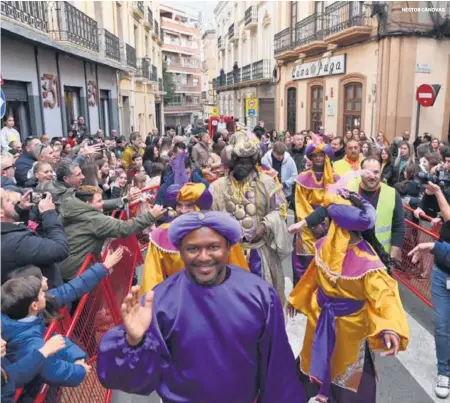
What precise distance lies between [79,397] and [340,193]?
90.4 inches

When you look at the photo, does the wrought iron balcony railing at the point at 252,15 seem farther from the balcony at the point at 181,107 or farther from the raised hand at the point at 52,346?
the raised hand at the point at 52,346

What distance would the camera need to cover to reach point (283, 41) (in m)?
22.8

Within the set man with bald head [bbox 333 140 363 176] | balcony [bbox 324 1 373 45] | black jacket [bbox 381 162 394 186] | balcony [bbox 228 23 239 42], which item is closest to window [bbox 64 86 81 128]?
balcony [bbox 324 1 373 45]

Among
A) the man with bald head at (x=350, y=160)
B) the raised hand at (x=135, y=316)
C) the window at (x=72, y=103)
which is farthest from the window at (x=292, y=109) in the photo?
the raised hand at (x=135, y=316)

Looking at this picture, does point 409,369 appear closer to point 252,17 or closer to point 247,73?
point 252,17

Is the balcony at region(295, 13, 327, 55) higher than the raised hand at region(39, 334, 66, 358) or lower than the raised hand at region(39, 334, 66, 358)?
higher

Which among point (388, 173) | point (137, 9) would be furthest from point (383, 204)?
point (137, 9)

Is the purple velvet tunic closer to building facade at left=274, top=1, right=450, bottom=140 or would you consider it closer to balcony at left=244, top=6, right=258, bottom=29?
building facade at left=274, top=1, right=450, bottom=140

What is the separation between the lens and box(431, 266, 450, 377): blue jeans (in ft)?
12.3

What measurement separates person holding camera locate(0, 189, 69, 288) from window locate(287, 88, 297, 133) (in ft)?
68.2

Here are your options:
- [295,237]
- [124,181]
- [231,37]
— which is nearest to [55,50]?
[124,181]

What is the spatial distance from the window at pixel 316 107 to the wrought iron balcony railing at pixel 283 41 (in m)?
2.71

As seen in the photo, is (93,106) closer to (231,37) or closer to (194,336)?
(194,336)

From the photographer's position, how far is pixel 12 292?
2.53 meters
